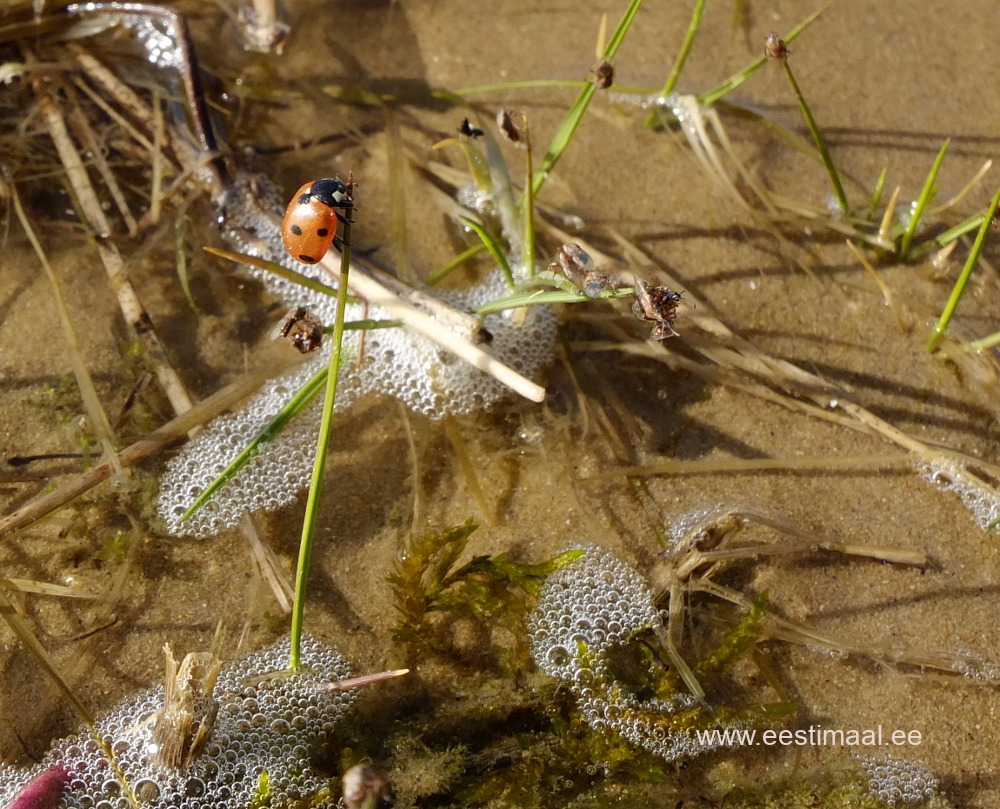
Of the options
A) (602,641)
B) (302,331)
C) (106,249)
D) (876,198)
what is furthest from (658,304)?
(106,249)

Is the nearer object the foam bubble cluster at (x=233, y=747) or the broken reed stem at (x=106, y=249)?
the foam bubble cluster at (x=233, y=747)

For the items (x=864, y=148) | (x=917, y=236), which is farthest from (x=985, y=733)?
(x=864, y=148)

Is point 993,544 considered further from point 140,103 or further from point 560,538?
point 140,103

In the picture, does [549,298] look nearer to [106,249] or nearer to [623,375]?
[623,375]

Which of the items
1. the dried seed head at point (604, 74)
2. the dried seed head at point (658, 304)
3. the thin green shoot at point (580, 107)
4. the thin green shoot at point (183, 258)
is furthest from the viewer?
the thin green shoot at point (183, 258)

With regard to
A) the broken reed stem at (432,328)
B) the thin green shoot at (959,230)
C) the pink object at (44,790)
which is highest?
→ the broken reed stem at (432,328)

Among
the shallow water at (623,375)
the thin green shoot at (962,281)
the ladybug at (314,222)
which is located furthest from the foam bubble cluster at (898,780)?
the ladybug at (314,222)

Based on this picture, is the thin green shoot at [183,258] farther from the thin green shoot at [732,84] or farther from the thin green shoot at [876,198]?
the thin green shoot at [876,198]

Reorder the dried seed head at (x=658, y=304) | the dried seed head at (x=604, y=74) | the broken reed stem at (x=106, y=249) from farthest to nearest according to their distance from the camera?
the broken reed stem at (x=106, y=249)
the dried seed head at (x=604, y=74)
the dried seed head at (x=658, y=304)
